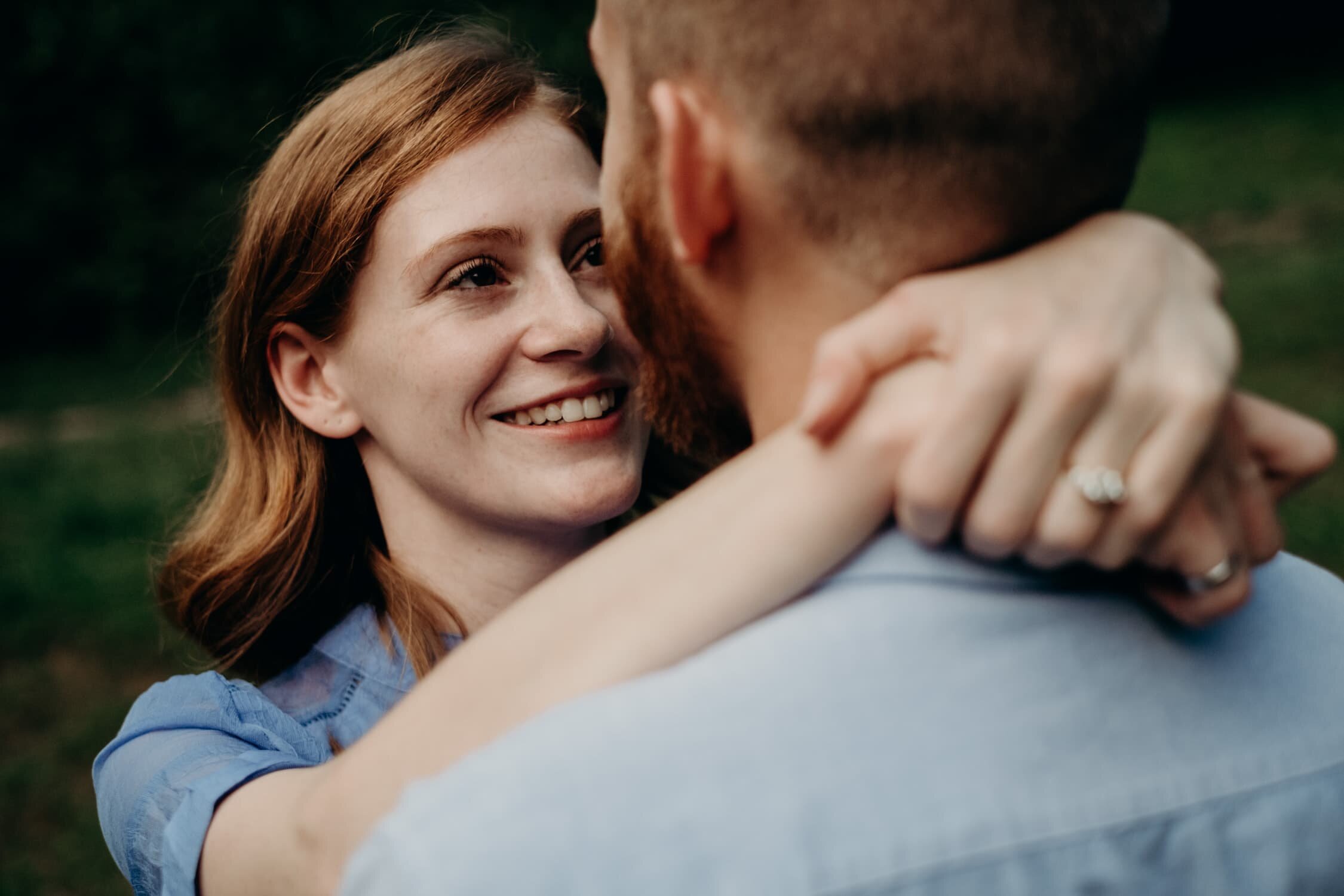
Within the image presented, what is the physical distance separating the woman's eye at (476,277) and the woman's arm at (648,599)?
1124mm

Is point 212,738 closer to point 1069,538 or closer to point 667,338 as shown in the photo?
point 667,338

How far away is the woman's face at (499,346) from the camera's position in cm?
234

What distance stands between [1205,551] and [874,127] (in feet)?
1.68

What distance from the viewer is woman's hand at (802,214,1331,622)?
1110 mm

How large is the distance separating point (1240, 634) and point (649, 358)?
728mm

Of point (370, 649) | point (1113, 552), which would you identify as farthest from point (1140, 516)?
point (370, 649)

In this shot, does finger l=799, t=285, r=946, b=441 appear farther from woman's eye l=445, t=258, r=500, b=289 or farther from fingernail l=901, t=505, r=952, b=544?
woman's eye l=445, t=258, r=500, b=289

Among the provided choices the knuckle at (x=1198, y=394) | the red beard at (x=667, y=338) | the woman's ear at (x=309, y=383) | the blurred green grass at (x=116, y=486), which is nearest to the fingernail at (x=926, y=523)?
the knuckle at (x=1198, y=394)

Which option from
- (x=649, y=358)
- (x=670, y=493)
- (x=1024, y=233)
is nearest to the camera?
(x=1024, y=233)

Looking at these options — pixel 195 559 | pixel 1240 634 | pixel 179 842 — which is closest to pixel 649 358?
pixel 1240 634

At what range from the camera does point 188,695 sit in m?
2.16

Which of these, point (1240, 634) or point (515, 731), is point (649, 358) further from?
point (1240, 634)

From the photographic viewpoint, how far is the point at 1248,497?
Result: 124 centimetres

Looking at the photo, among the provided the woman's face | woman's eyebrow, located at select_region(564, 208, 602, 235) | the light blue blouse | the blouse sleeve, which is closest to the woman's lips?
the woman's face
